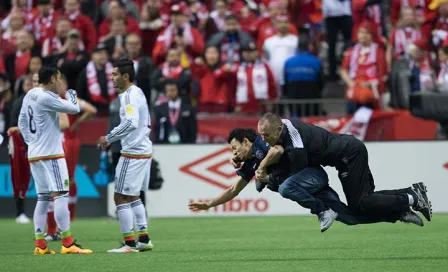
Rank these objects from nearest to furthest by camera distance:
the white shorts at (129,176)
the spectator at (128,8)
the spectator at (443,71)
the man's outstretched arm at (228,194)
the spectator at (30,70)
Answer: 1. the man's outstretched arm at (228,194)
2. the white shorts at (129,176)
3. the spectator at (30,70)
4. the spectator at (443,71)
5. the spectator at (128,8)

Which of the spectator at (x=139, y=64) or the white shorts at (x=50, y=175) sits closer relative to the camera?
the white shorts at (x=50, y=175)

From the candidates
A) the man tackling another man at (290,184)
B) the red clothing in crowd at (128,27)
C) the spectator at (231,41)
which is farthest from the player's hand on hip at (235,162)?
the red clothing in crowd at (128,27)

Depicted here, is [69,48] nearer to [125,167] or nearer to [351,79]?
[351,79]

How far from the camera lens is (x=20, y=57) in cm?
2212

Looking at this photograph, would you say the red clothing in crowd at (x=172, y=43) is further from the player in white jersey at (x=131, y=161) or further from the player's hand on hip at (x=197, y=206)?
the player's hand on hip at (x=197, y=206)

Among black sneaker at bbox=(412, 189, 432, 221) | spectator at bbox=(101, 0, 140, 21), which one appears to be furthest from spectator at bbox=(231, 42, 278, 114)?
black sneaker at bbox=(412, 189, 432, 221)

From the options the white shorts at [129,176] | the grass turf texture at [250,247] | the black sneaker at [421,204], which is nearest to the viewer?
the grass turf texture at [250,247]

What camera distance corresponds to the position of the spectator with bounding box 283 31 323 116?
69.7 ft

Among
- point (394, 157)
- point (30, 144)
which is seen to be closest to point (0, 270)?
point (30, 144)

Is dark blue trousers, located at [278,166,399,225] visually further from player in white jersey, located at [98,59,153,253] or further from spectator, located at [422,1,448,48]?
spectator, located at [422,1,448,48]

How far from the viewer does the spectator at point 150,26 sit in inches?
907

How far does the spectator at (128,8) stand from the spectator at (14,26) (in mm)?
1898

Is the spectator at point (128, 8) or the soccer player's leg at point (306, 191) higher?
the spectator at point (128, 8)

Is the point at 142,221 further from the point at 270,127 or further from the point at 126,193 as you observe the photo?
the point at 270,127
